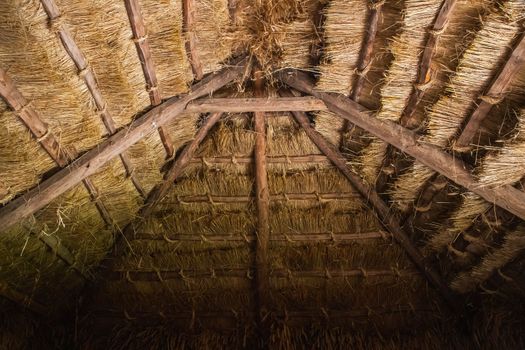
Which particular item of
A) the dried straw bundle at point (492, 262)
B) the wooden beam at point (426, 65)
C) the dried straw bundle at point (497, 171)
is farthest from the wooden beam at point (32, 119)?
the dried straw bundle at point (492, 262)

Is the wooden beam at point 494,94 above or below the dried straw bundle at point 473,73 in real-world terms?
below

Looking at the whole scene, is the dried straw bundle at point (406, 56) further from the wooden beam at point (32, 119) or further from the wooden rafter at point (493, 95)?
the wooden beam at point (32, 119)

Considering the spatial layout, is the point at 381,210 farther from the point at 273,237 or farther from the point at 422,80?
the point at 422,80

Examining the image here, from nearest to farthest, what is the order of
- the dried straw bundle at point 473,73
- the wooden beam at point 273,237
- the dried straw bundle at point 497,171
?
the dried straw bundle at point 473,73
the dried straw bundle at point 497,171
the wooden beam at point 273,237

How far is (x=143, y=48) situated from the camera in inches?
115

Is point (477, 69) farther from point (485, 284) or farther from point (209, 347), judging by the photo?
point (209, 347)

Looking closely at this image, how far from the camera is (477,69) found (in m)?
2.62

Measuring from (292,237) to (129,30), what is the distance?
7.03 feet

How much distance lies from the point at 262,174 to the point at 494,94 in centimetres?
181

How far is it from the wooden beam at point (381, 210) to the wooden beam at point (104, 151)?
0.56 meters

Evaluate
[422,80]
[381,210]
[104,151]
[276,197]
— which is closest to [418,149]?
[422,80]

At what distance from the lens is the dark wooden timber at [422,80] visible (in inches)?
99.5

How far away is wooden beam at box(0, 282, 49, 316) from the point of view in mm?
3549

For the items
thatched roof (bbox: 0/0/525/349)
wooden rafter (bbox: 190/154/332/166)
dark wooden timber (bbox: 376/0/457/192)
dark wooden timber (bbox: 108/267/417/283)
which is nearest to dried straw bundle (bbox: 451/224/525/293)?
thatched roof (bbox: 0/0/525/349)
